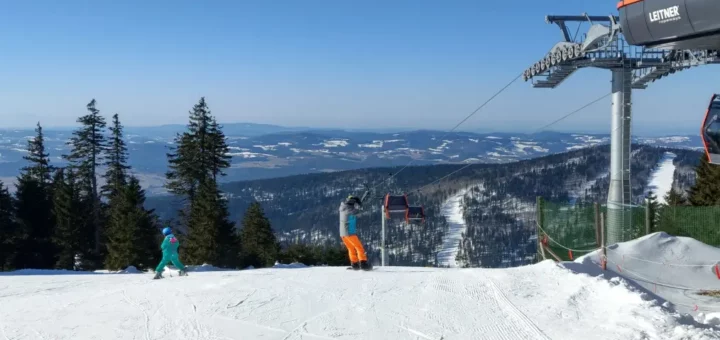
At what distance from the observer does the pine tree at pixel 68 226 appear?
34.2m

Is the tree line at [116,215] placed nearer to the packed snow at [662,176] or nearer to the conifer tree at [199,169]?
the conifer tree at [199,169]

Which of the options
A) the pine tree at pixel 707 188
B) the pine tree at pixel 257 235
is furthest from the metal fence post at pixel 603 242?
the pine tree at pixel 257 235

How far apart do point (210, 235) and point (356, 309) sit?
88.2 ft

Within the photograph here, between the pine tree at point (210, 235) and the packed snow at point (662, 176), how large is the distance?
2767 inches

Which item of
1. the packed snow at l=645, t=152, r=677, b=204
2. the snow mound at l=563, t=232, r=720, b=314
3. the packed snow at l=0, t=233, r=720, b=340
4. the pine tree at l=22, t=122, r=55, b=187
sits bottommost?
the packed snow at l=645, t=152, r=677, b=204

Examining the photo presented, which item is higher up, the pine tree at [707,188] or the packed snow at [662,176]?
the pine tree at [707,188]

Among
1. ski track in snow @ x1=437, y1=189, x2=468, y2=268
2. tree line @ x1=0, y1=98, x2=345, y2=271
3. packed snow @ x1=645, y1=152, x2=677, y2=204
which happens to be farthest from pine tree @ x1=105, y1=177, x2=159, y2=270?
packed snow @ x1=645, y1=152, x2=677, y2=204

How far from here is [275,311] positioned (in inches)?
332

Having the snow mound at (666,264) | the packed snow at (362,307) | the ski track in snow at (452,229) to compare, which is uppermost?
the packed snow at (362,307)

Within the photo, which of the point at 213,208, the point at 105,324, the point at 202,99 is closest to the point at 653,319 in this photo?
the point at 105,324

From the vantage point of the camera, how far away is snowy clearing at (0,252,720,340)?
7203mm

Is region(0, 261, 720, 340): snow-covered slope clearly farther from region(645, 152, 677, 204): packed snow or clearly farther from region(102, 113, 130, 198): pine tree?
region(645, 152, 677, 204): packed snow

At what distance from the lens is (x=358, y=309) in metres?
8.52

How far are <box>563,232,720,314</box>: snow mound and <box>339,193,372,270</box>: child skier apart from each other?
4.46m
